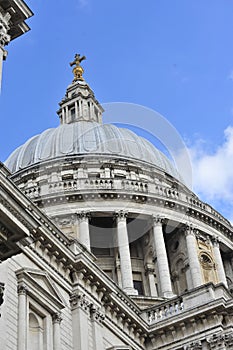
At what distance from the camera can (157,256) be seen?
4281 cm

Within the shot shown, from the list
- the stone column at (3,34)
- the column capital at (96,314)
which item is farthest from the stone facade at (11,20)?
the column capital at (96,314)

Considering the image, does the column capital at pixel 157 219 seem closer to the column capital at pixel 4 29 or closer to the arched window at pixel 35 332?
the arched window at pixel 35 332

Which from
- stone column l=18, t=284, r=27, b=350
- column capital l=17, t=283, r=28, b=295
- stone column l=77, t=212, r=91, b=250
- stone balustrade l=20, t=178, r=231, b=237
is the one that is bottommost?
stone column l=18, t=284, r=27, b=350

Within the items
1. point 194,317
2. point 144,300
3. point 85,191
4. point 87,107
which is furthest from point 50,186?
point 194,317

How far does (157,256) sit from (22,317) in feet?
73.6

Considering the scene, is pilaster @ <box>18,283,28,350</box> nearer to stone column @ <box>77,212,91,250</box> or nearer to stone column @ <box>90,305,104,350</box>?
stone column @ <box>90,305,104,350</box>

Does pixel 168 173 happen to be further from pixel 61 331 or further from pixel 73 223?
pixel 61 331

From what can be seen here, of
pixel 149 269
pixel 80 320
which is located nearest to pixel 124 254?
pixel 149 269

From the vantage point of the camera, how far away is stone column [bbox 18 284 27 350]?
67.0 feet

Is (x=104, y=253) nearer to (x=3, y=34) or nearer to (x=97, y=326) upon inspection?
(x=97, y=326)

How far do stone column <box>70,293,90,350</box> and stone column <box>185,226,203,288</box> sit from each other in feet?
59.6

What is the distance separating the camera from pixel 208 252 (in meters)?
45.5

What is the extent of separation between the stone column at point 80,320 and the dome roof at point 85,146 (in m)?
25.3

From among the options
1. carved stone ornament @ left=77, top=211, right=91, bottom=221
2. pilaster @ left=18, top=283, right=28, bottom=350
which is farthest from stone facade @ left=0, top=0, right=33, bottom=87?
carved stone ornament @ left=77, top=211, right=91, bottom=221
